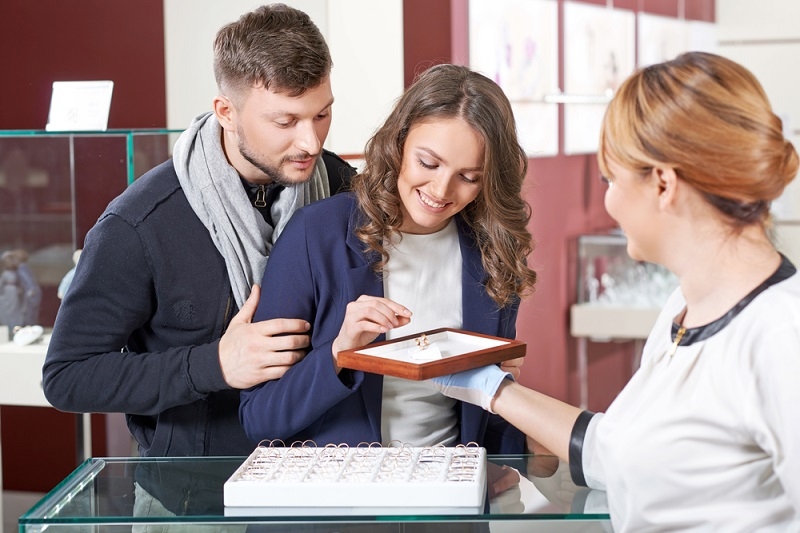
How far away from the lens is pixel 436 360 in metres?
1.92

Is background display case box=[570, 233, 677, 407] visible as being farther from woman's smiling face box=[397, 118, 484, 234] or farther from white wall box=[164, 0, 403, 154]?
woman's smiling face box=[397, 118, 484, 234]

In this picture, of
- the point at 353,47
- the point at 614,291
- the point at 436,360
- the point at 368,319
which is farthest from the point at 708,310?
Result: the point at 614,291

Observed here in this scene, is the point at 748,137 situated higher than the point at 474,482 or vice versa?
the point at 748,137

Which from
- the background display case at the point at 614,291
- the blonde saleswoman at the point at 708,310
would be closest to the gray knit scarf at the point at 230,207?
the blonde saleswoman at the point at 708,310

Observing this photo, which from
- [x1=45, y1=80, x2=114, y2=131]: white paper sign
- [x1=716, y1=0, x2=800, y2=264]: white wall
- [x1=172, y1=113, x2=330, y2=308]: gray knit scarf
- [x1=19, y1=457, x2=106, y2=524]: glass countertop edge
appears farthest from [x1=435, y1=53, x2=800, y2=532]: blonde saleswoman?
[x1=716, y1=0, x2=800, y2=264]: white wall

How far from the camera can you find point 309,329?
225 centimetres

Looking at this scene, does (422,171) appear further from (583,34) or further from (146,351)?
(583,34)

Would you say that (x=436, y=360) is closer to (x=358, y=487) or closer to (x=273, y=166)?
(x=358, y=487)

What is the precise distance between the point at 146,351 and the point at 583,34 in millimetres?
4414

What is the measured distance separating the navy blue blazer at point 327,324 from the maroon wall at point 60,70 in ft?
9.66

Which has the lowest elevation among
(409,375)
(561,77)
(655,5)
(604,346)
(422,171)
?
(604,346)

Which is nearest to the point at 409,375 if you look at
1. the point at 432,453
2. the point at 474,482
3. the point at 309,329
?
the point at 432,453

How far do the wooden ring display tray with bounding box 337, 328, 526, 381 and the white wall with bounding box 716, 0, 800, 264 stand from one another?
473 cm

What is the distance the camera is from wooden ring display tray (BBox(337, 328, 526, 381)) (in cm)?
188
